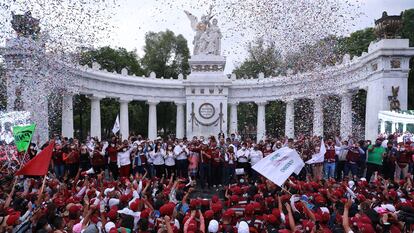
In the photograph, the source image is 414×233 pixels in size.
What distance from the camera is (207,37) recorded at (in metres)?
41.4

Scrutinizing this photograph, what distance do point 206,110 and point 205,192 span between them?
72.8 feet

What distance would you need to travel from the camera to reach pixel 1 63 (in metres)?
27.8

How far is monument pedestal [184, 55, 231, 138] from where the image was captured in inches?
1598

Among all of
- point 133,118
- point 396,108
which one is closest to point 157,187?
point 396,108

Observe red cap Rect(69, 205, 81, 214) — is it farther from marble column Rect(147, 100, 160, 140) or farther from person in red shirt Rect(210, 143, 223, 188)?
marble column Rect(147, 100, 160, 140)

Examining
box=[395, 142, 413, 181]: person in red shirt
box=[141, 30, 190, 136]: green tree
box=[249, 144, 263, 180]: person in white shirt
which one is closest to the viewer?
box=[395, 142, 413, 181]: person in red shirt

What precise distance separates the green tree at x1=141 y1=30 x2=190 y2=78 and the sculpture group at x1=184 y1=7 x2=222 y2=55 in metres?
25.4

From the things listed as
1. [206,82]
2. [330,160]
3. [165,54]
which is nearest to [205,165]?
[330,160]

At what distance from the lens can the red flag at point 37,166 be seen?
1206 cm

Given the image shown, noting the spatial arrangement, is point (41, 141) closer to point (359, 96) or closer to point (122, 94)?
point (122, 94)

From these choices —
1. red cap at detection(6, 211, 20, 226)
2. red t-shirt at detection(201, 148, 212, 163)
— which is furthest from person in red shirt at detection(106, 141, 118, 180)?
red cap at detection(6, 211, 20, 226)

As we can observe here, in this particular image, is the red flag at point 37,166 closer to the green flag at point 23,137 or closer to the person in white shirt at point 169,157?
the green flag at point 23,137

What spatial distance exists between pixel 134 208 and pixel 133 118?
48.4 meters

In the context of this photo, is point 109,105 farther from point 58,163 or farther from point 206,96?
point 58,163
